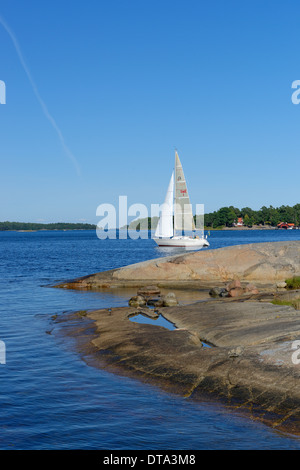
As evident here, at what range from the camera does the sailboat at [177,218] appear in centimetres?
6844

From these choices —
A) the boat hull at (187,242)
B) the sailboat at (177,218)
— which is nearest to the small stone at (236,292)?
the sailboat at (177,218)

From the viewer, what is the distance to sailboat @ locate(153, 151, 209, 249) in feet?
225

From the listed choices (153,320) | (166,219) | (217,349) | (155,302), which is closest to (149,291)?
(155,302)

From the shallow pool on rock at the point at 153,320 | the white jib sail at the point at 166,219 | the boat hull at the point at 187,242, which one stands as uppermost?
the white jib sail at the point at 166,219

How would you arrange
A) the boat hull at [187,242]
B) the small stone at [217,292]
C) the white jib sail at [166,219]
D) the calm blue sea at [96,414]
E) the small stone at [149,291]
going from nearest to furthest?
the calm blue sea at [96,414], the small stone at [217,292], the small stone at [149,291], the boat hull at [187,242], the white jib sail at [166,219]

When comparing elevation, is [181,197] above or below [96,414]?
above

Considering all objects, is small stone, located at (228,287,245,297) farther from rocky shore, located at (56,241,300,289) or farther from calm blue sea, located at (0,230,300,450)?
calm blue sea, located at (0,230,300,450)

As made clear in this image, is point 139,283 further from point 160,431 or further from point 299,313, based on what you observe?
point 160,431

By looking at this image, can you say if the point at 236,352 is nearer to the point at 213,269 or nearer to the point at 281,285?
the point at 281,285

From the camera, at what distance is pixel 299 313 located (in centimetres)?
1703

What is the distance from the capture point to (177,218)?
233ft

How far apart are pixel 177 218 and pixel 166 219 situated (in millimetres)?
11621

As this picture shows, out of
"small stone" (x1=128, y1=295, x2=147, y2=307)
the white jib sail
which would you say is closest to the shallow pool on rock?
"small stone" (x1=128, y1=295, x2=147, y2=307)

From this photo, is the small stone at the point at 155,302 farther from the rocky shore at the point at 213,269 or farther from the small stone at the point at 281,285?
the small stone at the point at 281,285
